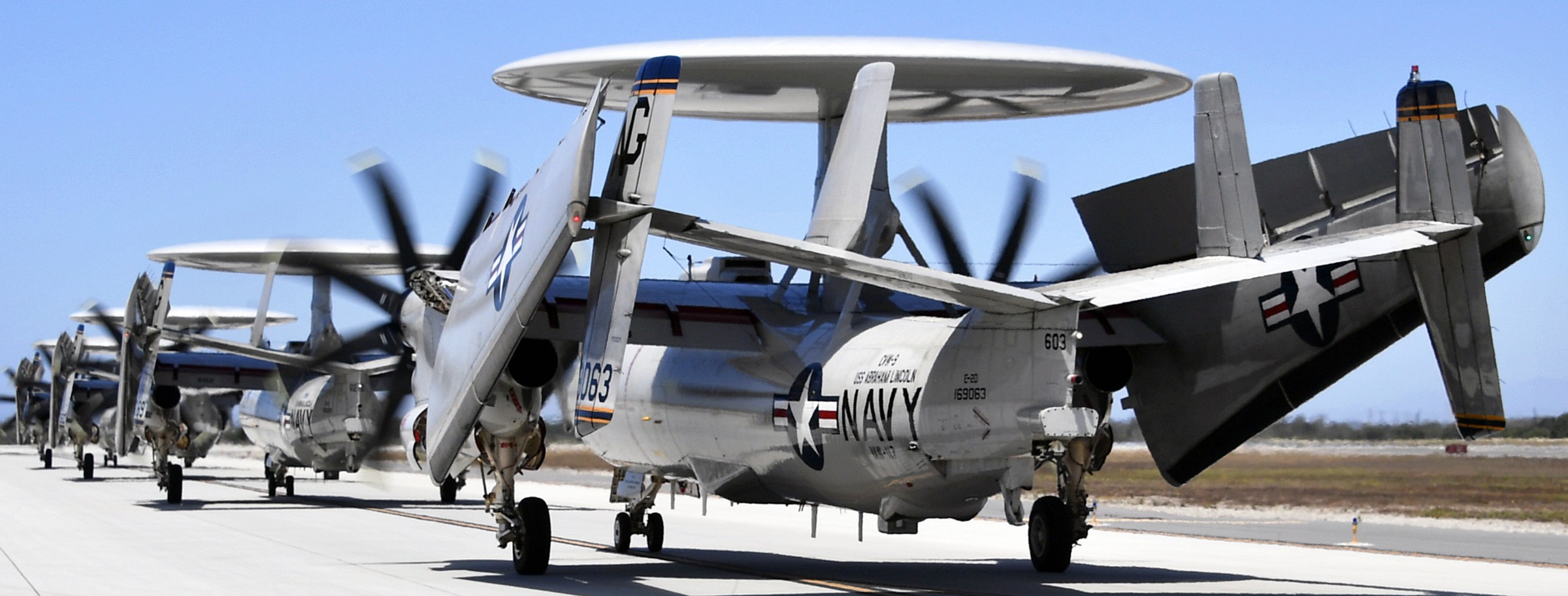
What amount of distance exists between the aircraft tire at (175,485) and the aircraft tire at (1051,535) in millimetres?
25438

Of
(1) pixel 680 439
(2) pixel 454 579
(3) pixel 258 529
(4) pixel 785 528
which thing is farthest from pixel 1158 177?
(3) pixel 258 529

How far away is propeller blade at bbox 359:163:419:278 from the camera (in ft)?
78.8

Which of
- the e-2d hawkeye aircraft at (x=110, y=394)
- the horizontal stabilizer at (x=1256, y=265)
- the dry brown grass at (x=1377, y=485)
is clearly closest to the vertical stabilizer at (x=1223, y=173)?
the horizontal stabilizer at (x=1256, y=265)

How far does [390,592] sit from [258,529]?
1310 cm

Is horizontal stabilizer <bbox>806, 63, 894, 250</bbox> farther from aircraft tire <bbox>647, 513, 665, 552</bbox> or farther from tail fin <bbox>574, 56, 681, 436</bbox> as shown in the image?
aircraft tire <bbox>647, 513, 665, 552</bbox>

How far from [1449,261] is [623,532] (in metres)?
13.2

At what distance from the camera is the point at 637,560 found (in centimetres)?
2250

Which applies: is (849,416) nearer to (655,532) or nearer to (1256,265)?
(1256,265)

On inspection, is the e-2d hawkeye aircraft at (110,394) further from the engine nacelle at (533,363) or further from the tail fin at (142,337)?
the engine nacelle at (533,363)

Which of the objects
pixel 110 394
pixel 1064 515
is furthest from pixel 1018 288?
pixel 110 394

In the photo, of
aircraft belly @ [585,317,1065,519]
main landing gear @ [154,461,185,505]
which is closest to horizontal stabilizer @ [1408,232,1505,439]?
aircraft belly @ [585,317,1065,519]

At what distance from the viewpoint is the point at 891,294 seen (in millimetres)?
21969

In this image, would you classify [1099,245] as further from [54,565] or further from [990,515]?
[990,515]

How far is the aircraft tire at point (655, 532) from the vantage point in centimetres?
2367
